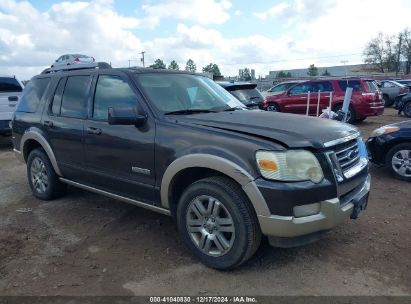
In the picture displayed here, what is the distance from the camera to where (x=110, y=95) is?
4469 millimetres

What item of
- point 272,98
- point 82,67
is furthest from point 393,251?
point 272,98

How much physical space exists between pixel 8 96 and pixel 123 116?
26.1 feet

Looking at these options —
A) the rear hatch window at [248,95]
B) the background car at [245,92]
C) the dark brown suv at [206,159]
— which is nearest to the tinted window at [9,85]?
the background car at [245,92]

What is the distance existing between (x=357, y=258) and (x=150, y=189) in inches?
81.0

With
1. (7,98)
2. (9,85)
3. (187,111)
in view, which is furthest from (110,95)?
(9,85)

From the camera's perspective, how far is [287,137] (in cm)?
329

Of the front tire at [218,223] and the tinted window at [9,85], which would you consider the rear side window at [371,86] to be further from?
the front tire at [218,223]

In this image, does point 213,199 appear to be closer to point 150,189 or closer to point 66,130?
point 150,189

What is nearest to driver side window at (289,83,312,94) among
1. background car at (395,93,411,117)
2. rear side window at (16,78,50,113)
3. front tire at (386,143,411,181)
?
background car at (395,93,411,117)

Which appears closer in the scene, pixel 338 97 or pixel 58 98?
pixel 58 98

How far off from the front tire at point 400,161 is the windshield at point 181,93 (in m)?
3.17

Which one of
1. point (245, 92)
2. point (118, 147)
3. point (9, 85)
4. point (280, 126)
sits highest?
point (9, 85)

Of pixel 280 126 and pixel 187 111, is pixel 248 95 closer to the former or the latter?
pixel 187 111

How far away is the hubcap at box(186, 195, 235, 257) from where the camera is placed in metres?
3.44
